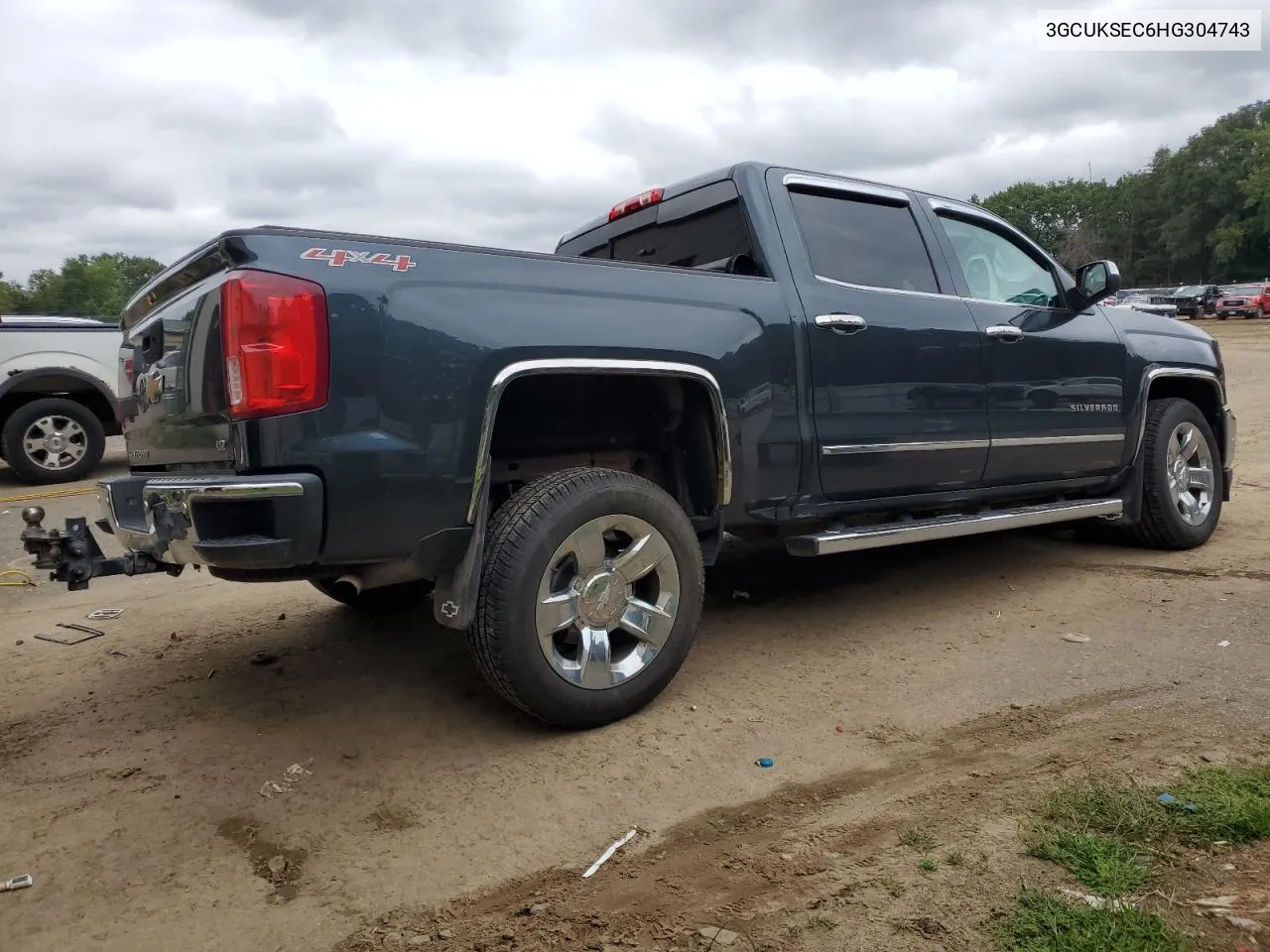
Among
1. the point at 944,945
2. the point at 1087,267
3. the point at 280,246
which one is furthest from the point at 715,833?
the point at 1087,267

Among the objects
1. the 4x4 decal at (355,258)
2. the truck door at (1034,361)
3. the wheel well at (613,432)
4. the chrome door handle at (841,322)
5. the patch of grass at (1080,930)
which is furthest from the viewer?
the truck door at (1034,361)

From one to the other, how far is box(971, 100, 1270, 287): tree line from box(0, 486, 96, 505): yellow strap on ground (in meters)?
56.3

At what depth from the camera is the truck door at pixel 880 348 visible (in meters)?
3.63

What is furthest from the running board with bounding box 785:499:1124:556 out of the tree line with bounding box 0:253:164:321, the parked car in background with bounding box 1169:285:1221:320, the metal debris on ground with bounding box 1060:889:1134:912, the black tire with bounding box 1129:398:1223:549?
the tree line with bounding box 0:253:164:321

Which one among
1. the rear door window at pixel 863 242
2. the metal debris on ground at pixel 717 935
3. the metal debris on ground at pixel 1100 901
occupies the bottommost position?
the metal debris on ground at pixel 717 935

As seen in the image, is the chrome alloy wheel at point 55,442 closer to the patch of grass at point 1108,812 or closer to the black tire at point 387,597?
the black tire at point 387,597

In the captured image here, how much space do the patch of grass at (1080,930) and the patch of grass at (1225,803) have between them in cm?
47

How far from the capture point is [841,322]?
143 inches

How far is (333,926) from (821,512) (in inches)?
90.2

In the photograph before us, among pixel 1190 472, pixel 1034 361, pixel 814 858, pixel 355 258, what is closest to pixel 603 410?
pixel 355 258

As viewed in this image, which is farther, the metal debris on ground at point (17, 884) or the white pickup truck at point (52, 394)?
the white pickup truck at point (52, 394)

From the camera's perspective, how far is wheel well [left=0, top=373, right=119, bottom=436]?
830cm

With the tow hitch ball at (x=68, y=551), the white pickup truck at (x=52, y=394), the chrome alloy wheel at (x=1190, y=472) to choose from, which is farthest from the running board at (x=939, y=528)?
the white pickup truck at (x=52, y=394)

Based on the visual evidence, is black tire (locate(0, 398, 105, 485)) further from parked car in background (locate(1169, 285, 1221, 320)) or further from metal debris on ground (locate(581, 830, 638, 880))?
parked car in background (locate(1169, 285, 1221, 320))
